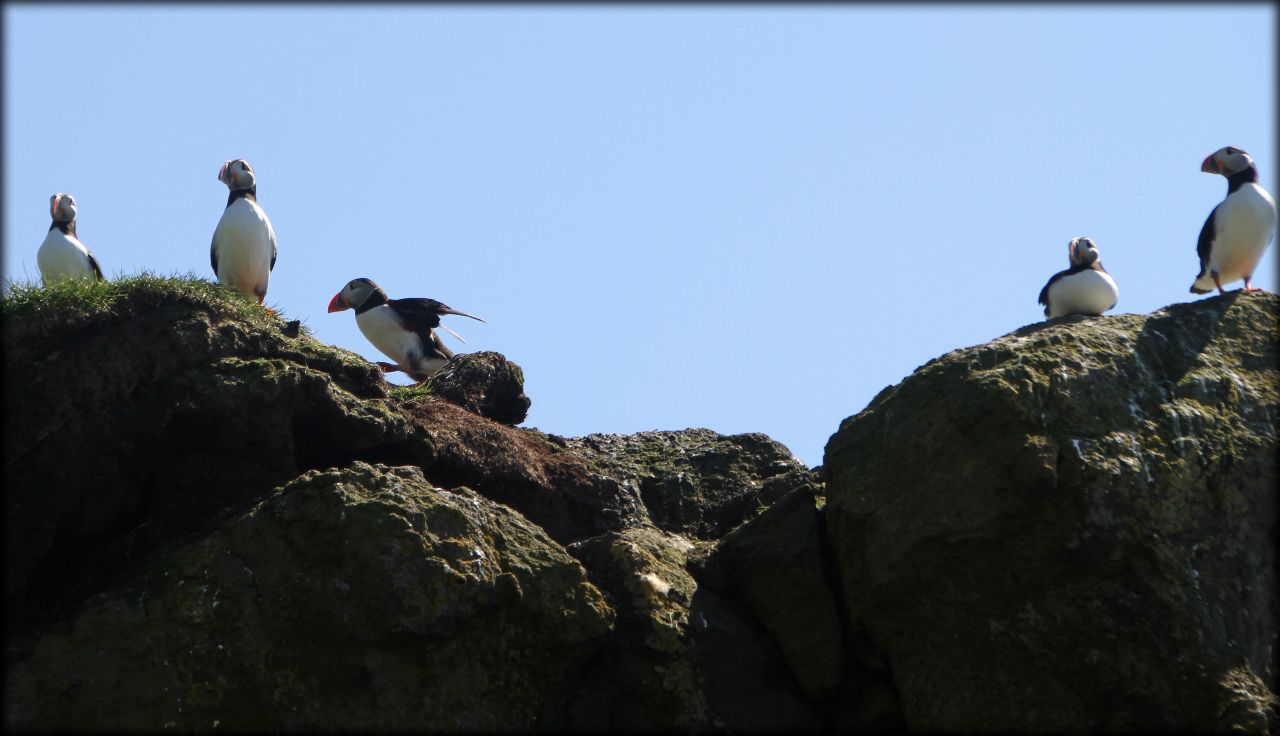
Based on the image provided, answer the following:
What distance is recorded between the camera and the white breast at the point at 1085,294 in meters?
10.0

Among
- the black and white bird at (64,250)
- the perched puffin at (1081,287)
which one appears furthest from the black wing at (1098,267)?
the black and white bird at (64,250)

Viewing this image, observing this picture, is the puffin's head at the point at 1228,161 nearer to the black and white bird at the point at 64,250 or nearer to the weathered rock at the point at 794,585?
the weathered rock at the point at 794,585

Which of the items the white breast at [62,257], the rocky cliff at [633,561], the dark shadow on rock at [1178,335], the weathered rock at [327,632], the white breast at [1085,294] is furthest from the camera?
the white breast at [62,257]

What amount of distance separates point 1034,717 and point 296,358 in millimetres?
5187

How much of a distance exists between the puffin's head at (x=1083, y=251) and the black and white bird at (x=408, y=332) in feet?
16.8

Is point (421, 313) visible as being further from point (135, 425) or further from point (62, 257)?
point (135, 425)

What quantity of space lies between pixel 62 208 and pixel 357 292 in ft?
9.82

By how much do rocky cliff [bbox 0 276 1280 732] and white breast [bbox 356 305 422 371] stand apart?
303cm

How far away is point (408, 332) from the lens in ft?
39.1

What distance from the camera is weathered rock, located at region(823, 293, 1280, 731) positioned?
736 cm

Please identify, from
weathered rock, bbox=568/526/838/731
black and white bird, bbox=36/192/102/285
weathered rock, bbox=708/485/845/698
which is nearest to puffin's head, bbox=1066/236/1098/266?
weathered rock, bbox=708/485/845/698

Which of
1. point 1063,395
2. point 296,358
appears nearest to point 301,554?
point 296,358

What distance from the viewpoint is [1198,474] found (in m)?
7.88

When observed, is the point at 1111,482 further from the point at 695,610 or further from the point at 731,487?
the point at 731,487
